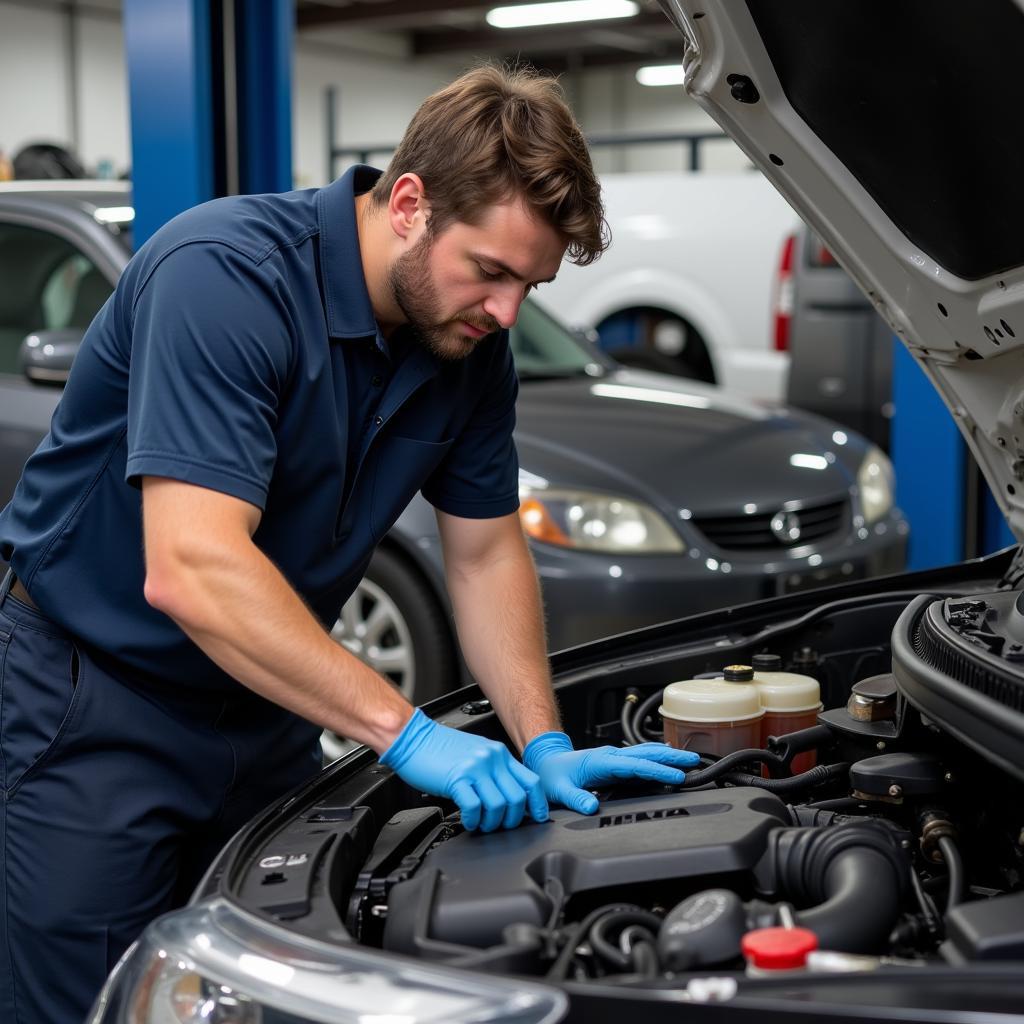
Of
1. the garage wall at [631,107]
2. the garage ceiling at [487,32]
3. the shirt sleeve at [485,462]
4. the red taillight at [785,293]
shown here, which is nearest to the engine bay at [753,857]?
the shirt sleeve at [485,462]

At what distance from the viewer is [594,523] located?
11.3 ft

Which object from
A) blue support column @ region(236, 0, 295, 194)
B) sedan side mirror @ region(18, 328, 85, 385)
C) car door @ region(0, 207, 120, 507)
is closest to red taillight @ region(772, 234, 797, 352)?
blue support column @ region(236, 0, 295, 194)

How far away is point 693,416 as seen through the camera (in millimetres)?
4055

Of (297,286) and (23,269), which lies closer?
(297,286)

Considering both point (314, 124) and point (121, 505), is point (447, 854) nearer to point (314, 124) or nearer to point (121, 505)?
point (121, 505)

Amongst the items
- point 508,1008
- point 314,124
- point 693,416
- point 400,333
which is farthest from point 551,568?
point 314,124

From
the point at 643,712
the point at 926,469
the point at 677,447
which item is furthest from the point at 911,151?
the point at 926,469

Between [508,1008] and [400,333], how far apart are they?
1.10 metres

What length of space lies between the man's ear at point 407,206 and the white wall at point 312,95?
28.0ft

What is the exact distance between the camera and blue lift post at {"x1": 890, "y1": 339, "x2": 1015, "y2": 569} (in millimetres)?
5070

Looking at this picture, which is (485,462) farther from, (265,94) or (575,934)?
(265,94)

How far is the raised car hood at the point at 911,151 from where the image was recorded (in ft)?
4.91

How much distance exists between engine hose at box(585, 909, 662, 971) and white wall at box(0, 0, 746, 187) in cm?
931

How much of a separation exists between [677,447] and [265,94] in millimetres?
1565
